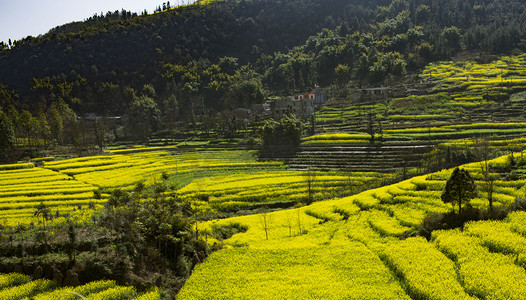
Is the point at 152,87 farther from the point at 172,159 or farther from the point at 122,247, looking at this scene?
the point at 122,247

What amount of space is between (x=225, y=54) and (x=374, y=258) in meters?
143

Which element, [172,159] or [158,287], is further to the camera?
[172,159]

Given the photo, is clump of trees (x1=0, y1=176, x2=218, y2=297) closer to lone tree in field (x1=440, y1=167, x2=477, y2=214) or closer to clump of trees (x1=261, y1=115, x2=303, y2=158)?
lone tree in field (x1=440, y1=167, x2=477, y2=214)

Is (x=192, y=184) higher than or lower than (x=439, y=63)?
lower

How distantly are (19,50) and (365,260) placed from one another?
14942 cm

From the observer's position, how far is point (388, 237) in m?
30.0

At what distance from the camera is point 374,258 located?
87.5 ft

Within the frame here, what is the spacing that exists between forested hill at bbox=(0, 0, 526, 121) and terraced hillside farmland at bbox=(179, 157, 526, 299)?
256 feet

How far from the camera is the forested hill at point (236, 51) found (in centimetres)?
12156

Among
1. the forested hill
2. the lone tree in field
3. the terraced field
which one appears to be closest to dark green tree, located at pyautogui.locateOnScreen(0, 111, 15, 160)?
the forested hill

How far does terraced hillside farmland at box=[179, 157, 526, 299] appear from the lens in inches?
878

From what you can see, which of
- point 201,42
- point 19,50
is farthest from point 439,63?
point 19,50

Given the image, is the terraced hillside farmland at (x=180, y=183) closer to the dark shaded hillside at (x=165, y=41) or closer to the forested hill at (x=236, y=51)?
the forested hill at (x=236, y=51)

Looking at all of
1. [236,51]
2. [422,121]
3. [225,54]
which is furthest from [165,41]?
[422,121]
